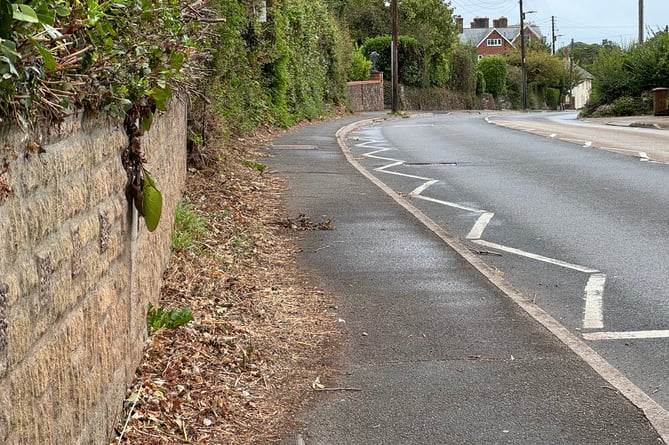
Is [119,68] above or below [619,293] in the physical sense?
above

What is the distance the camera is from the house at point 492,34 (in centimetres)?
13188

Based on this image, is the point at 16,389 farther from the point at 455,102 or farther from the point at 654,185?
the point at 455,102

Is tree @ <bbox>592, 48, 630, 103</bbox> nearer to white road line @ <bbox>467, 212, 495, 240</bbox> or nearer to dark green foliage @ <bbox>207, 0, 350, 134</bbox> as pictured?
dark green foliage @ <bbox>207, 0, 350, 134</bbox>

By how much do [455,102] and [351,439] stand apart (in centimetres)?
6743

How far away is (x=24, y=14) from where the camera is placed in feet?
8.02

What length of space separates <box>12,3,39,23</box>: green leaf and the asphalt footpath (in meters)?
2.48

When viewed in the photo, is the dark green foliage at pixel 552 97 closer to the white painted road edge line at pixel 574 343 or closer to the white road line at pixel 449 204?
the white road line at pixel 449 204

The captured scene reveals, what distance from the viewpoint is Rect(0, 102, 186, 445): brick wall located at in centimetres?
266

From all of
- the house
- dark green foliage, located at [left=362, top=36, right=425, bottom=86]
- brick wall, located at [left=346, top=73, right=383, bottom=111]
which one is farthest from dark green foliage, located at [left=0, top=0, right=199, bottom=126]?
the house

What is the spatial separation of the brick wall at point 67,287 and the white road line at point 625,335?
9.47ft

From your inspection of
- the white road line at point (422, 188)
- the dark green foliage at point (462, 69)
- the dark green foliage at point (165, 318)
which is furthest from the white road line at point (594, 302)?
the dark green foliage at point (462, 69)

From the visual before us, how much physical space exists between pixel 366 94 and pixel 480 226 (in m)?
42.0

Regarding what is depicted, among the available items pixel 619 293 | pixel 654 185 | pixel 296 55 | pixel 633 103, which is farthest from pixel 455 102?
pixel 619 293

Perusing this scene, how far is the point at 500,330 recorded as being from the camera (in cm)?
596
